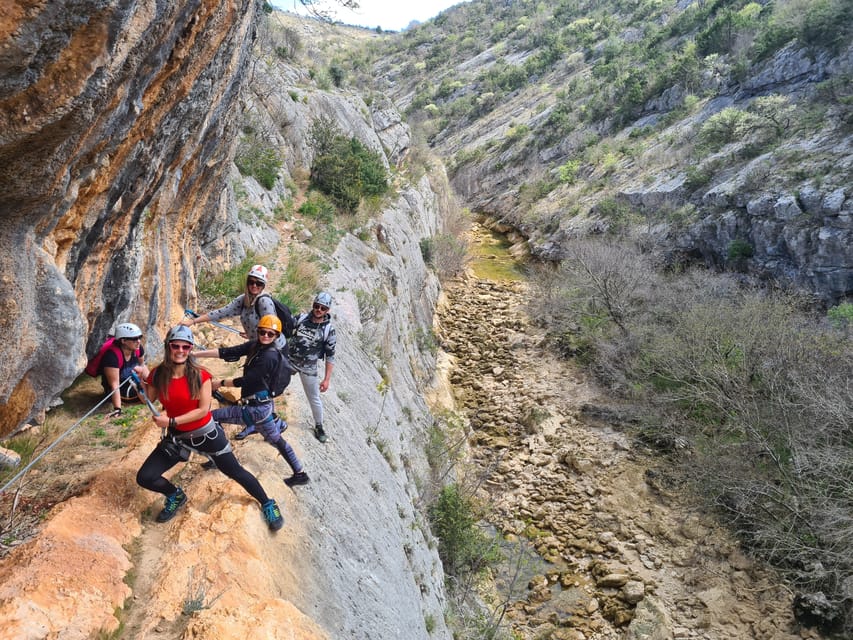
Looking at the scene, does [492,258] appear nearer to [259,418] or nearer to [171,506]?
[259,418]

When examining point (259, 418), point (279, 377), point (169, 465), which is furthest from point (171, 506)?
point (279, 377)

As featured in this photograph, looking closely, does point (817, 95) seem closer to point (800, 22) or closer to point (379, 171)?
point (800, 22)

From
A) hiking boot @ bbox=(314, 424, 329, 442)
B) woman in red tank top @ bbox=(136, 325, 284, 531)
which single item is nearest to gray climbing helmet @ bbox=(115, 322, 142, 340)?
woman in red tank top @ bbox=(136, 325, 284, 531)

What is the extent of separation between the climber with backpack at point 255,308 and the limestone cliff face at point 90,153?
46.3 inches

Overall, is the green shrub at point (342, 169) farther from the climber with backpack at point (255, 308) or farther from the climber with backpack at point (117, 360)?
the climber with backpack at point (117, 360)

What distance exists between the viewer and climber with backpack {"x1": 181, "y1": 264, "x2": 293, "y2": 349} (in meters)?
4.98

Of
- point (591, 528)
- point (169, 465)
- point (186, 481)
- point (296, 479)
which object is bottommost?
point (591, 528)

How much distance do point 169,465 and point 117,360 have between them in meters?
2.02

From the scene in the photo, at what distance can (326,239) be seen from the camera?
1301 cm

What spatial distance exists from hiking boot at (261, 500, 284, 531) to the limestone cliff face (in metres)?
2.01

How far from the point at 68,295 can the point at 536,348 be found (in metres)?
16.3

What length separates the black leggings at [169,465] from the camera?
3787 mm

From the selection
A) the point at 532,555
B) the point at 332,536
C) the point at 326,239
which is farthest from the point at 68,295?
the point at 532,555

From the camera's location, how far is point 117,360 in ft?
17.1
